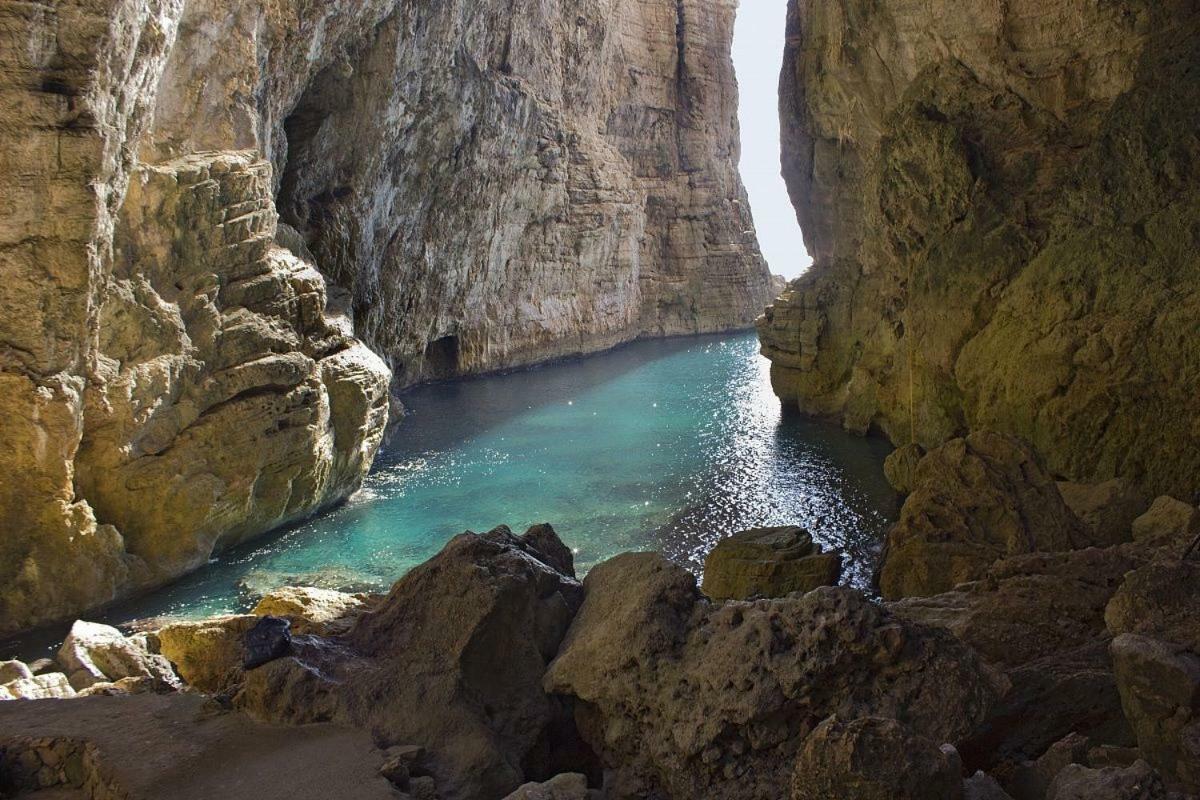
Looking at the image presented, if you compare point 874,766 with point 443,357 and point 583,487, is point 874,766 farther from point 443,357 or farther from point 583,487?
→ point 443,357

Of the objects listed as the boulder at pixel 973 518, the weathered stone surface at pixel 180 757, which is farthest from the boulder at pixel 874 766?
the boulder at pixel 973 518

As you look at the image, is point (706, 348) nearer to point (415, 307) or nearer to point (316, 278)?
point (415, 307)

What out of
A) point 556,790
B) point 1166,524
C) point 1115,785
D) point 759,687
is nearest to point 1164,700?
point 1115,785

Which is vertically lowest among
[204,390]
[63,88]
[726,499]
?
[726,499]

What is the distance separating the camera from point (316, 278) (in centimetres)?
2053

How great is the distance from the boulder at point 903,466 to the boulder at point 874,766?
14.9 meters

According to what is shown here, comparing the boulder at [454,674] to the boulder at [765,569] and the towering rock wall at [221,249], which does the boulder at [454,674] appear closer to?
the boulder at [765,569]

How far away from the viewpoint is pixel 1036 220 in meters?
19.2

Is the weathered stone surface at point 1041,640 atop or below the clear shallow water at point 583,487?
atop

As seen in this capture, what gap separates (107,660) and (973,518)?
11.3m

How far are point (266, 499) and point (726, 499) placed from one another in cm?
945

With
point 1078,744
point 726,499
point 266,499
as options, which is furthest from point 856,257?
point 1078,744

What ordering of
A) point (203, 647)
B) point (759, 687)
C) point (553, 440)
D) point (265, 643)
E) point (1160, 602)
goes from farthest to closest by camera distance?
1. point (553, 440)
2. point (203, 647)
3. point (265, 643)
4. point (759, 687)
5. point (1160, 602)

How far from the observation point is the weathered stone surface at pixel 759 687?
5770 mm
